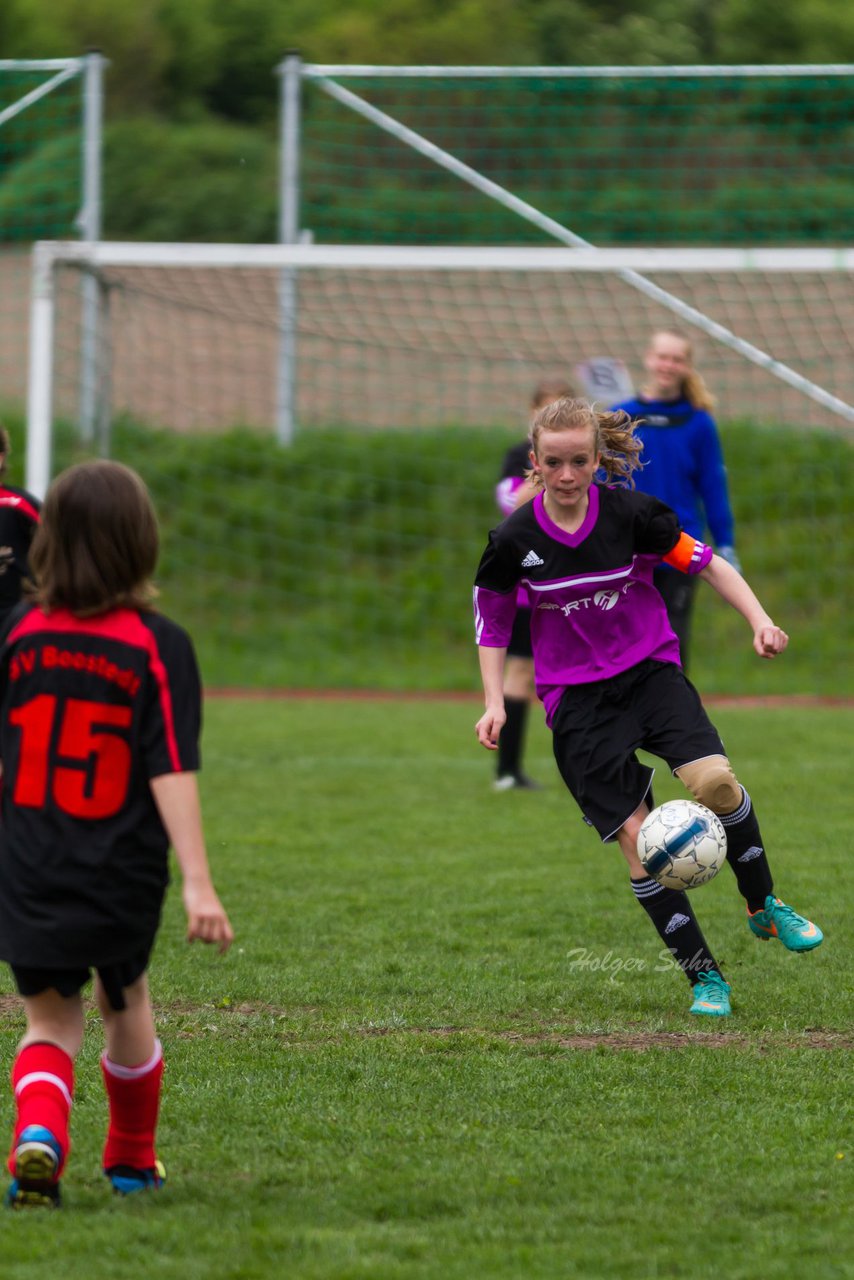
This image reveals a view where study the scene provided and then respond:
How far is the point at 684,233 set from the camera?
15.6 metres

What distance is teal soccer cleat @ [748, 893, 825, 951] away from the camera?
187 inches

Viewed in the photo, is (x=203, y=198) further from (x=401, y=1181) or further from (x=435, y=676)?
(x=401, y=1181)

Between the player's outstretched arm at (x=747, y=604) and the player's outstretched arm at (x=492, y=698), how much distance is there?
2.04ft

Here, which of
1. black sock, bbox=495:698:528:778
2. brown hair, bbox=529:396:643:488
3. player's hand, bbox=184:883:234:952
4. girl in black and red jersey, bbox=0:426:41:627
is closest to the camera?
player's hand, bbox=184:883:234:952

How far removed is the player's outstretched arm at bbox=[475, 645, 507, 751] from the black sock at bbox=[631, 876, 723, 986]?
597 millimetres

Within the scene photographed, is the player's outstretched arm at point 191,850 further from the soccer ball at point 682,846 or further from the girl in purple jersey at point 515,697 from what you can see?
the girl in purple jersey at point 515,697

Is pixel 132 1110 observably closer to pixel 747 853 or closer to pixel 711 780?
pixel 711 780

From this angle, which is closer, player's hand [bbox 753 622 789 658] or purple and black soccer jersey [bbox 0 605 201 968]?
purple and black soccer jersey [bbox 0 605 201 968]

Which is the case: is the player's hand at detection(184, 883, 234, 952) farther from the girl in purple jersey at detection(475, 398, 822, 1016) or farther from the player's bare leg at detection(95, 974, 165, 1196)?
the girl in purple jersey at detection(475, 398, 822, 1016)

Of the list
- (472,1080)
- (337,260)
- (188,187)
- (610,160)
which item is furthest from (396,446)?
(472,1080)

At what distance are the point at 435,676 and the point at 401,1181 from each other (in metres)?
10.1

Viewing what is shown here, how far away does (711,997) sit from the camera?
4551 mm

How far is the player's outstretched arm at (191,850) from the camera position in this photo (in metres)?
2.92

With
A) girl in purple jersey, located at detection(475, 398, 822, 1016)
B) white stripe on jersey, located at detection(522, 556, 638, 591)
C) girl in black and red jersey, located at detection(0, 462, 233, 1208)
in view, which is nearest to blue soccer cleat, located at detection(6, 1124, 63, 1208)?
girl in black and red jersey, located at detection(0, 462, 233, 1208)
